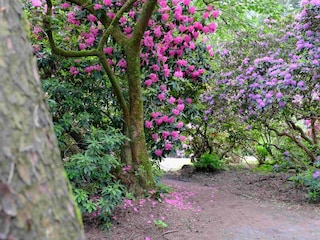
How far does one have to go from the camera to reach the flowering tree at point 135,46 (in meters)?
5.25

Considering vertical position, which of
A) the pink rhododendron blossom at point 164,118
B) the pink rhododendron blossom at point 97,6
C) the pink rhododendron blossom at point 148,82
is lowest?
the pink rhododendron blossom at point 164,118

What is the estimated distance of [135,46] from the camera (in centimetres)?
525

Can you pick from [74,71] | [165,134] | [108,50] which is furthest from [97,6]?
[165,134]

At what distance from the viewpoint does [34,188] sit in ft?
3.08

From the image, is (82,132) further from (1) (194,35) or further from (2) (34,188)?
(2) (34,188)

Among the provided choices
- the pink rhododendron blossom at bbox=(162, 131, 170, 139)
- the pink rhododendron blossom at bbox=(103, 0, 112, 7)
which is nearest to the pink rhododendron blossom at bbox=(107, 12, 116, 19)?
the pink rhododendron blossom at bbox=(103, 0, 112, 7)

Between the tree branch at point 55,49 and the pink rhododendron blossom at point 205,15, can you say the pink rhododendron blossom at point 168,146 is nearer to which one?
the tree branch at point 55,49

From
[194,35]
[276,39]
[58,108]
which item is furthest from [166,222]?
[276,39]

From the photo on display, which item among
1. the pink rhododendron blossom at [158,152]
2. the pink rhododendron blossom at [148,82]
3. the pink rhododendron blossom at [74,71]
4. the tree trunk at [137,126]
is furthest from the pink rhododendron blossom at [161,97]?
the pink rhododendron blossom at [74,71]

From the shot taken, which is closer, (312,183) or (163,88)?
(163,88)

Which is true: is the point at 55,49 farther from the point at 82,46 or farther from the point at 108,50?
the point at 108,50

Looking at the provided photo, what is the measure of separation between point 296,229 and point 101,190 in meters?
2.66

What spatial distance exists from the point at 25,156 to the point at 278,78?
546 cm

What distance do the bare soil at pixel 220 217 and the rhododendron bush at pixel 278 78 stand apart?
4.87ft
